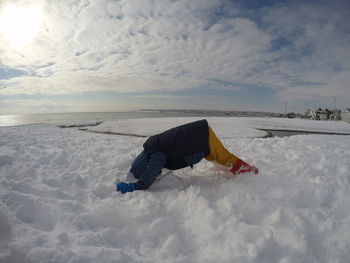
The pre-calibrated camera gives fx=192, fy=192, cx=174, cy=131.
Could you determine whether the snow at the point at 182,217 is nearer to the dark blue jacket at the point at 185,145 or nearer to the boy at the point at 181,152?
the boy at the point at 181,152

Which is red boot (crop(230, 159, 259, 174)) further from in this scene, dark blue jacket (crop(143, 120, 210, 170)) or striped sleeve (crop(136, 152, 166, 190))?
striped sleeve (crop(136, 152, 166, 190))

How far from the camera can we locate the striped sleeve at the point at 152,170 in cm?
281

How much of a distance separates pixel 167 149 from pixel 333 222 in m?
Result: 2.03

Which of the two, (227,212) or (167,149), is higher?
(167,149)

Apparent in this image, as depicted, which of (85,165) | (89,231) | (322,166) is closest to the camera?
(89,231)

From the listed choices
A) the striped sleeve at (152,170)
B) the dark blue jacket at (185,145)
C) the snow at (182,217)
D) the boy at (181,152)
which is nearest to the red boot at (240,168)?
the boy at (181,152)

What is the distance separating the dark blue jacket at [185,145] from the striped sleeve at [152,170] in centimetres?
9

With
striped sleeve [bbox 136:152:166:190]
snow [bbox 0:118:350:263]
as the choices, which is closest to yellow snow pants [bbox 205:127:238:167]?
snow [bbox 0:118:350:263]

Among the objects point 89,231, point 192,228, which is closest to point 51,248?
point 89,231

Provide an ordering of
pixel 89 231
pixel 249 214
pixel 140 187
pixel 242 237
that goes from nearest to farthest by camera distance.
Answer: pixel 242 237 < pixel 89 231 < pixel 249 214 < pixel 140 187

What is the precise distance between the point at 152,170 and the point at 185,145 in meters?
0.61

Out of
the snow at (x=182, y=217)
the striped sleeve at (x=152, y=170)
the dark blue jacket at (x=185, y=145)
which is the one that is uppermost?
the dark blue jacket at (x=185, y=145)

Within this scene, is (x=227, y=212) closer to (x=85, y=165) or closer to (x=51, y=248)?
(x=51, y=248)

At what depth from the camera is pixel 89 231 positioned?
186 centimetres
